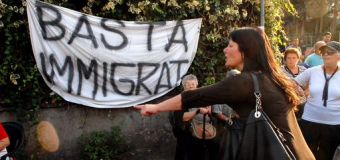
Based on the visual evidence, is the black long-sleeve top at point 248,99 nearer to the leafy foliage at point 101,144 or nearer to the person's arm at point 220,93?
the person's arm at point 220,93

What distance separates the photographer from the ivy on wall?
427 cm

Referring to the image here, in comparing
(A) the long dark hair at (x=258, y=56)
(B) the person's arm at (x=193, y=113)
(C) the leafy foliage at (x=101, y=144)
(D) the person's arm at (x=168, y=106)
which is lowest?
(C) the leafy foliage at (x=101, y=144)

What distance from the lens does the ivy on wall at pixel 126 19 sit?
168 inches

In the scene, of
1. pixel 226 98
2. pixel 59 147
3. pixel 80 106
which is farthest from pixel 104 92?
pixel 226 98

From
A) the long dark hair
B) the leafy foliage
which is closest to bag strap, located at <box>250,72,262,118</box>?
the long dark hair

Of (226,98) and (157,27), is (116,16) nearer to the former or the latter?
(157,27)

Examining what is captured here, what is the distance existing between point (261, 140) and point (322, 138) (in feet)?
7.17

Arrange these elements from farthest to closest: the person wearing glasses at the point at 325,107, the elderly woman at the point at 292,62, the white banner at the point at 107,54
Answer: the elderly woman at the point at 292,62 < the white banner at the point at 107,54 < the person wearing glasses at the point at 325,107

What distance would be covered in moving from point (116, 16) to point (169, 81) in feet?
4.22

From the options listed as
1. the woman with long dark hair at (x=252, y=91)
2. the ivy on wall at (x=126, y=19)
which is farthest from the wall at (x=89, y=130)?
the woman with long dark hair at (x=252, y=91)

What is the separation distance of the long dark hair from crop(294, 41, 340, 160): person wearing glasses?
1.82 m

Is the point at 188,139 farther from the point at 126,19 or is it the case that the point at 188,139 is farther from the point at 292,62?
the point at 292,62

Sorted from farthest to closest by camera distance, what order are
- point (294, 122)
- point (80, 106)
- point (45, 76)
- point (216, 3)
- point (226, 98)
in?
1. point (216, 3)
2. point (80, 106)
3. point (45, 76)
4. point (294, 122)
5. point (226, 98)

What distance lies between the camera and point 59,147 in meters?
4.69
